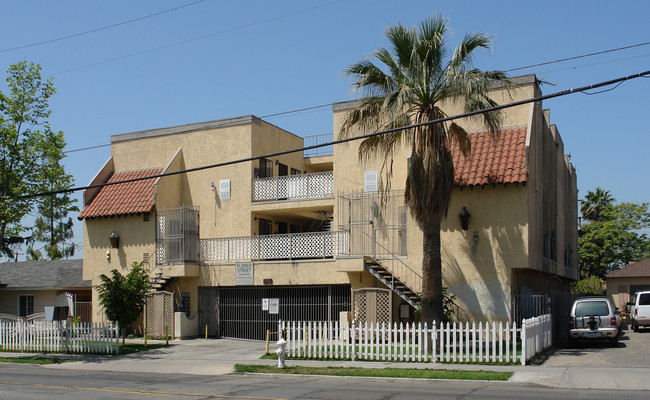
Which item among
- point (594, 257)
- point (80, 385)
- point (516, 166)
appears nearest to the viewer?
point (80, 385)

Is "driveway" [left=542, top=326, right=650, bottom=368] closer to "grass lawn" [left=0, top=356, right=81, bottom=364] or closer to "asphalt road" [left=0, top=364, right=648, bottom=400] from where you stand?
"asphalt road" [left=0, top=364, right=648, bottom=400]

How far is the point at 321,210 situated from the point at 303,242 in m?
2.30

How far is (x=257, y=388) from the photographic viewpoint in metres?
14.4

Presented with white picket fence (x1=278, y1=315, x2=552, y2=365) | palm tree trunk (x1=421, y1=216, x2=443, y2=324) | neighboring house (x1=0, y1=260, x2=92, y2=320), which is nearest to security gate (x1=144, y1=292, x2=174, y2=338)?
neighboring house (x1=0, y1=260, x2=92, y2=320)

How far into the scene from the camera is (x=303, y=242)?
26500 mm

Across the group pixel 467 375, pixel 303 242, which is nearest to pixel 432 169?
pixel 467 375

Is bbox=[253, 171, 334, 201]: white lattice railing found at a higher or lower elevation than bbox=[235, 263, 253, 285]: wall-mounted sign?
higher

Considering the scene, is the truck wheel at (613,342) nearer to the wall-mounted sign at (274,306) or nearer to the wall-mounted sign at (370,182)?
the wall-mounted sign at (370,182)

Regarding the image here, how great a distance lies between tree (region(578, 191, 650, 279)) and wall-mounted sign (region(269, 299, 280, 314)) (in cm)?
3391

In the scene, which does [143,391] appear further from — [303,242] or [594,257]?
[594,257]

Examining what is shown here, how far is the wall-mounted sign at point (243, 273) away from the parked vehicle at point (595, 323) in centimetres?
1218

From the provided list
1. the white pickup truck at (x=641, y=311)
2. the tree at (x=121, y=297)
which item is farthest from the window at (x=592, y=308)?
the tree at (x=121, y=297)

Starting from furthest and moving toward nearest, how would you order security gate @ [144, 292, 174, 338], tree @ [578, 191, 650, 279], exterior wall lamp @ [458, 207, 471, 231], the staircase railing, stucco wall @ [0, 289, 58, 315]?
tree @ [578, 191, 650, 279], stucco wall @ [0, 289, 58, 315], security gate @ [144, 292, 174, 338], the staircase railing, exterior wall lamp @ [458, 207, 471, 231]

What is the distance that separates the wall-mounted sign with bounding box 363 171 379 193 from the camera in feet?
83.6
